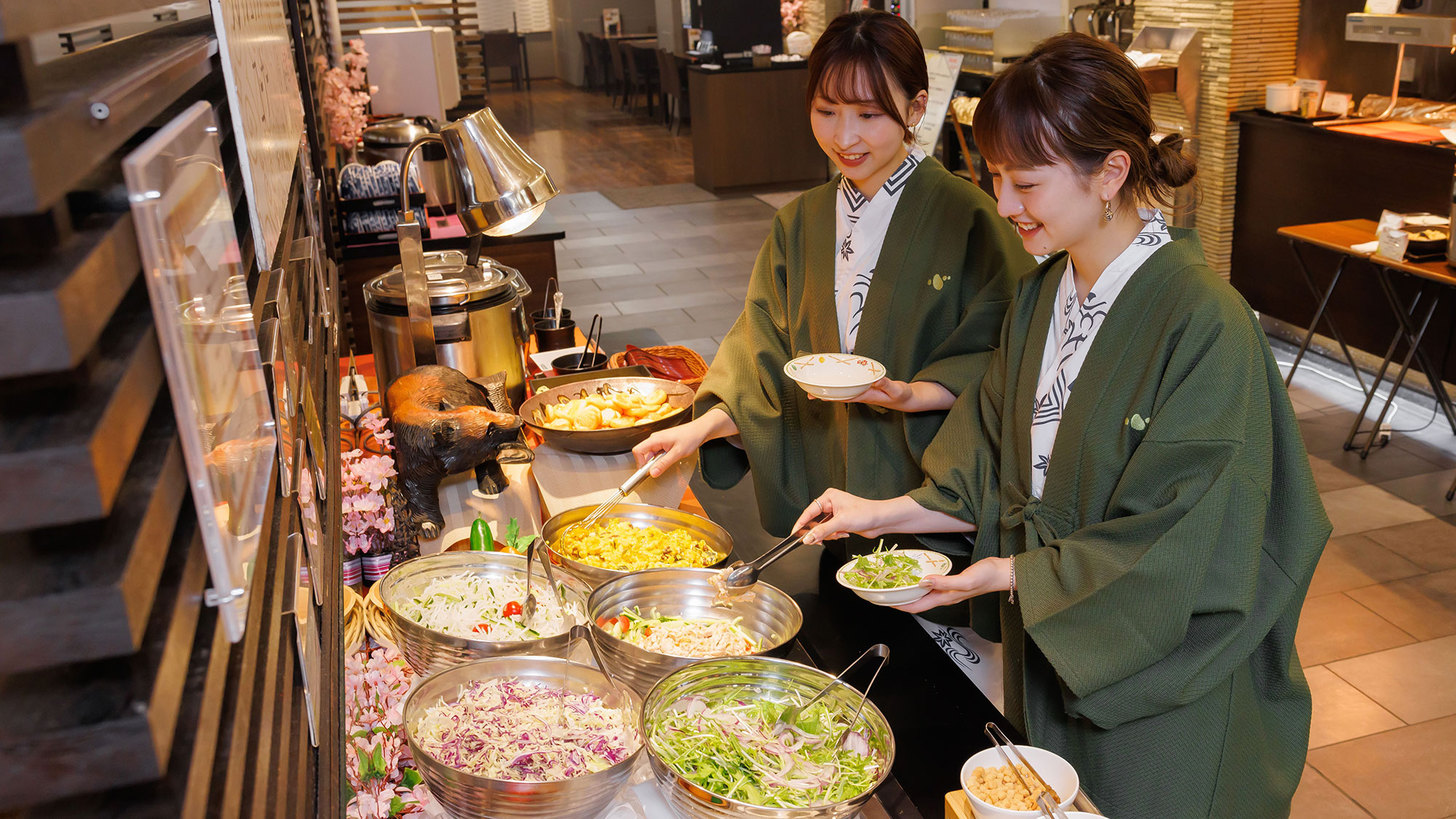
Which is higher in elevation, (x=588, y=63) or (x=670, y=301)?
(x=588, y=63)

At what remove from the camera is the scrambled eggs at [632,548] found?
1.79m

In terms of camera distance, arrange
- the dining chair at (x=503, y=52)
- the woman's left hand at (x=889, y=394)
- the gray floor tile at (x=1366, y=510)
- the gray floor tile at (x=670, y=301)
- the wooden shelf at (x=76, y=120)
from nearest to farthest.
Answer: the wooden shelf at (x=76, y=120), the woman's left hand at (x=889, y=394), the gray floor tile at (x=1366, y=510), the gray floor tile at (x=670, y=301), the dining chair at (x=503, y=52)

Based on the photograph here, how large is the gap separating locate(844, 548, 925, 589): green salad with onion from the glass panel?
91cm

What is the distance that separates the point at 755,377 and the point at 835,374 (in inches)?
15.1

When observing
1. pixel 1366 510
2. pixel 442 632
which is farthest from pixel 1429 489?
pixel 442 632

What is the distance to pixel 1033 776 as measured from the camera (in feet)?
4.07

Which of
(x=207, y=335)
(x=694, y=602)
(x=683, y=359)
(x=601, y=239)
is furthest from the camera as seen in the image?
(x=601, y=239)

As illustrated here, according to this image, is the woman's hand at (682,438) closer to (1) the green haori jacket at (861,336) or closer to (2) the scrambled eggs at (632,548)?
(1) the green haori jacket at (861,336)

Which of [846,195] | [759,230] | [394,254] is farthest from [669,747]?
[759,230]

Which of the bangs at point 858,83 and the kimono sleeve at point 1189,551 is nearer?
the kimono sleeve at point 1189,551

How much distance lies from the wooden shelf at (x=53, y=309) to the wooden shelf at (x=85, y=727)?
5.7 inches

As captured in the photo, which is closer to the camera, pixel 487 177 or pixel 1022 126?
pixel 1022 126

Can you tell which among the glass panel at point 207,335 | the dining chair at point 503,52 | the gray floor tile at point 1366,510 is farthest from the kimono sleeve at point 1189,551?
the dining chair at point 503,52

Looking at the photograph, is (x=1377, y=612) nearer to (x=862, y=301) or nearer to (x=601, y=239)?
(x=862, y=301)
